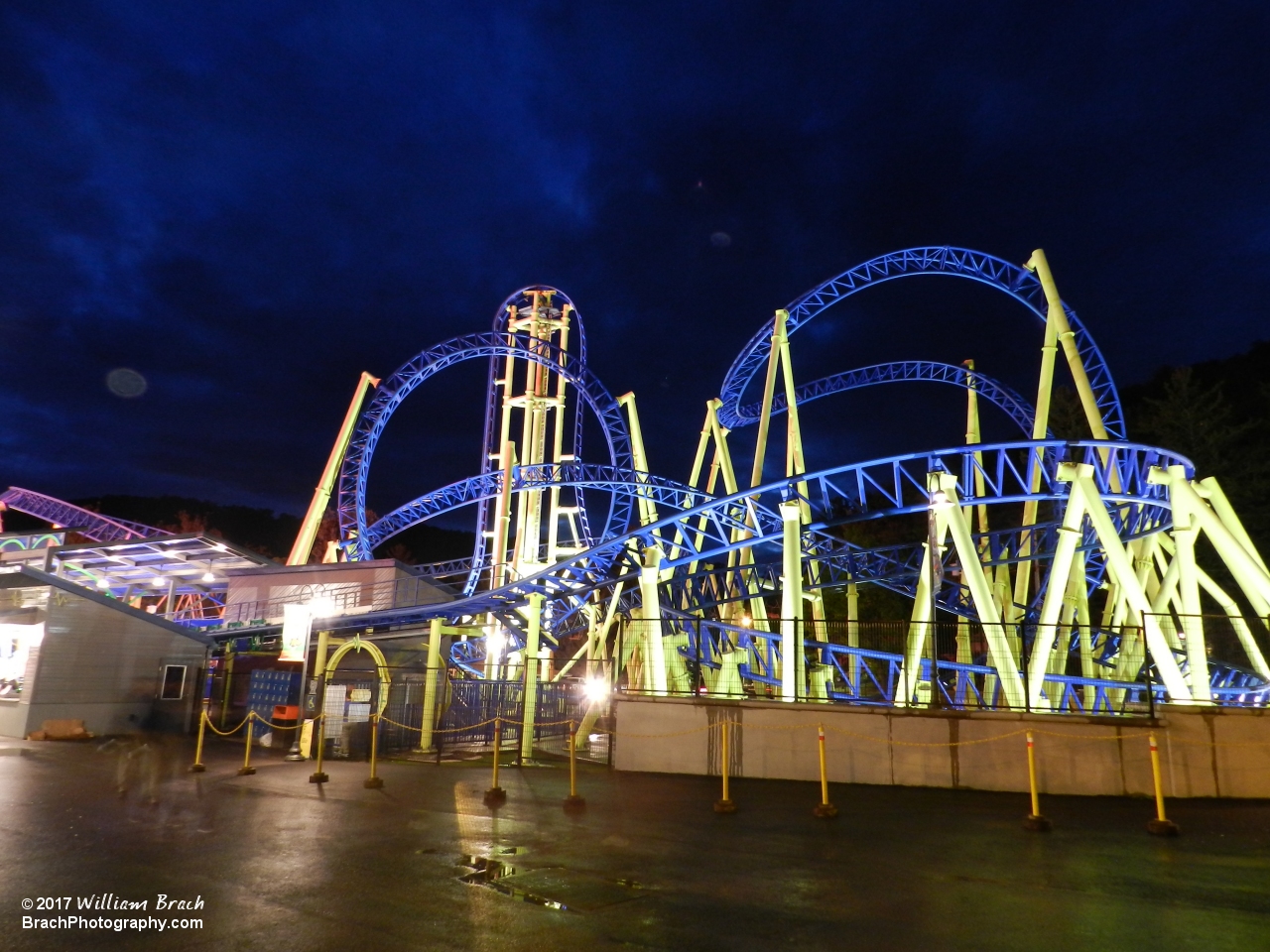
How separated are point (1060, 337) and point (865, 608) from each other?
86.9 ft

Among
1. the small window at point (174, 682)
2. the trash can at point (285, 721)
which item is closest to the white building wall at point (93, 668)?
the small window at point (174, 682)

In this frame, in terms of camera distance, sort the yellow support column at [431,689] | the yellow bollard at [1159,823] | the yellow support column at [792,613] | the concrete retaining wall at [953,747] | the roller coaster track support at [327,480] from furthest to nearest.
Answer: the roller coaster track support at [327,480] → the yellow support column at [431,689] → the yellow support column at [792,613] → the concrete retaining wall at [953,747] → the yellow bollard at [1159,823]

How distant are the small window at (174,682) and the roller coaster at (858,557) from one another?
4.08m

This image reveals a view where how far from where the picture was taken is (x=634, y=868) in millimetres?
6672

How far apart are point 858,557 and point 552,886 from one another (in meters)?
16.8

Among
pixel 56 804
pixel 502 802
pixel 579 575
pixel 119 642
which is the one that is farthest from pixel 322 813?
pixel 119 642

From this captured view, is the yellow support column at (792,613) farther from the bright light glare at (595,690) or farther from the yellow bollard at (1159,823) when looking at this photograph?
the bright light glare at (595,690)

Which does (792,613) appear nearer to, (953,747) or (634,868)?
(953,747)

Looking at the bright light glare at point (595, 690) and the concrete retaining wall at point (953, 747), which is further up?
the bright light glare at point (595, 690)

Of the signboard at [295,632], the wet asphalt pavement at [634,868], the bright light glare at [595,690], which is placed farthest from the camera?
the bright light glare at [595,690]

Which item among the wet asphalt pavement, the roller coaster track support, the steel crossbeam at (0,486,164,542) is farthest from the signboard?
the steel crossbeam at (0,486,164,542)

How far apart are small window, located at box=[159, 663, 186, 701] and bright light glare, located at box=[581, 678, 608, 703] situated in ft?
33.1

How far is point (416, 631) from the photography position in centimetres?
2319

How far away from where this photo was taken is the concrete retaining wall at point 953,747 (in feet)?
34.6
